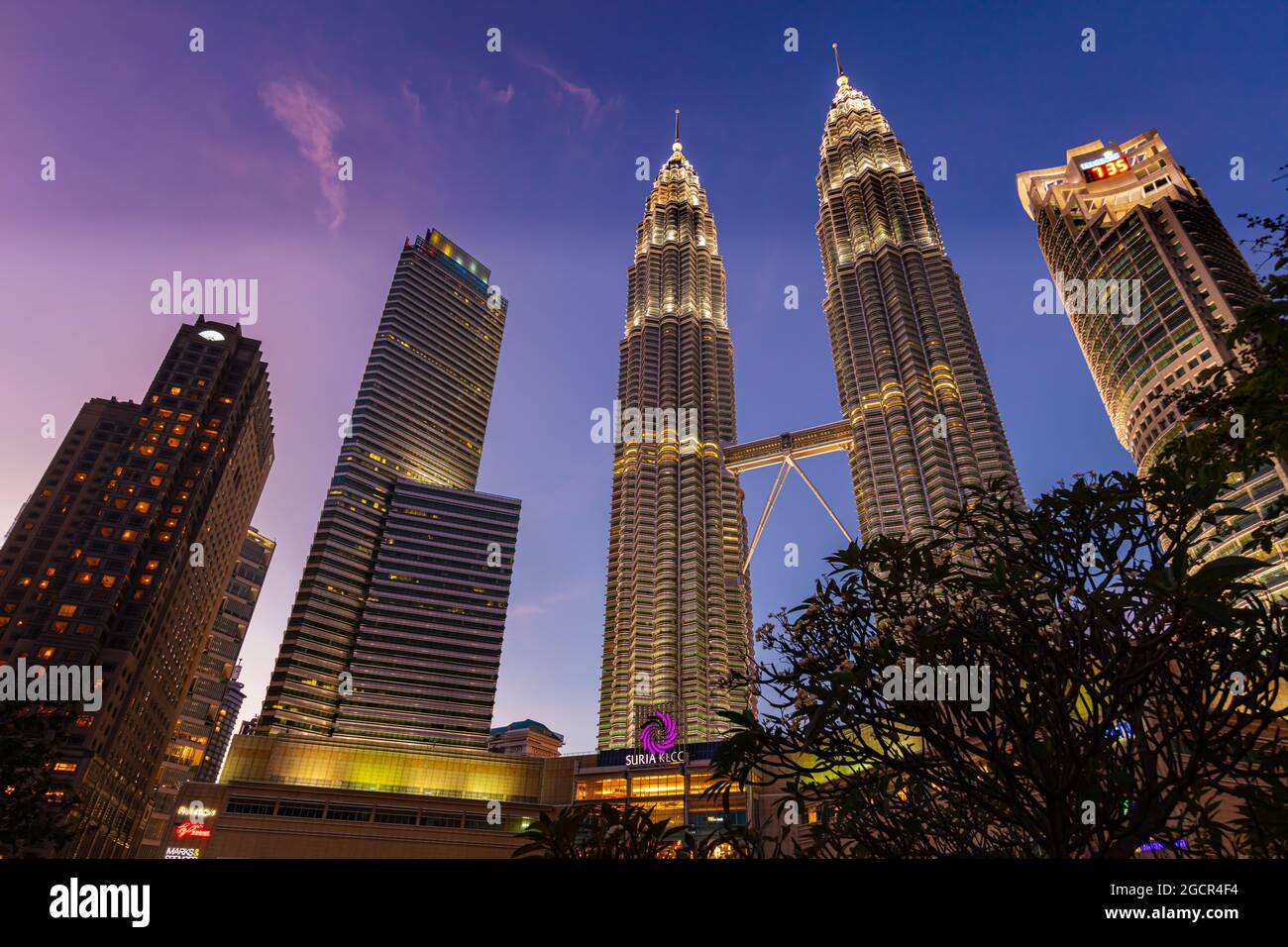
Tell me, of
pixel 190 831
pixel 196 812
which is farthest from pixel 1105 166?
pixel 190 831

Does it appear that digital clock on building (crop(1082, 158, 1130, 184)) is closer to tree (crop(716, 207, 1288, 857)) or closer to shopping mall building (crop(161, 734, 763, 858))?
shopping mall building (crop(161, 734, 763, 858))

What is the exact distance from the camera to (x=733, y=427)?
172125 millimetres

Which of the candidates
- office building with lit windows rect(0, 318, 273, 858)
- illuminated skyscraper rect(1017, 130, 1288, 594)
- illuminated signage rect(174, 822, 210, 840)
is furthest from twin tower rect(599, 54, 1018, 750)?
office building with lit windows rect(0, 318, 273, 858)

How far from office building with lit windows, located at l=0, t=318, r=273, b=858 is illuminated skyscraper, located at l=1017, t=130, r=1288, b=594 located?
15186cm

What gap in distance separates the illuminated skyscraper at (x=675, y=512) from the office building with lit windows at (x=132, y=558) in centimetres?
7717

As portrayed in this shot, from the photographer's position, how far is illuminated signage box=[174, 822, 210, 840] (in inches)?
3797

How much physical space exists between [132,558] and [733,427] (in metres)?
122

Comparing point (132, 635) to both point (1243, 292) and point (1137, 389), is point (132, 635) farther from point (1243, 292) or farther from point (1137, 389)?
point (1243, 292)

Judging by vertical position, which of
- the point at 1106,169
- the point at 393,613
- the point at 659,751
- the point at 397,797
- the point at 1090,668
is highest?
the point at 1106,169

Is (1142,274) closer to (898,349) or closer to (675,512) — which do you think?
(898,349)

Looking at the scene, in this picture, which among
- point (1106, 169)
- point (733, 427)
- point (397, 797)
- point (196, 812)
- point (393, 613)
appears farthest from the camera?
point (733, 427)

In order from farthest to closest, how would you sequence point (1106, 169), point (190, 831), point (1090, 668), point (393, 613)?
point (393, 613), point (1106, 169), point (190, 831), point (1090, 668)

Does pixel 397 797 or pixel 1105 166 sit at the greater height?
pixel 1105 166

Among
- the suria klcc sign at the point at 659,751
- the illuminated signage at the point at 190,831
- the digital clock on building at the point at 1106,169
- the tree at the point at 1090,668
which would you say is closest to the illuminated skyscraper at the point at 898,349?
the digital clock on building at the point at 1106,169
